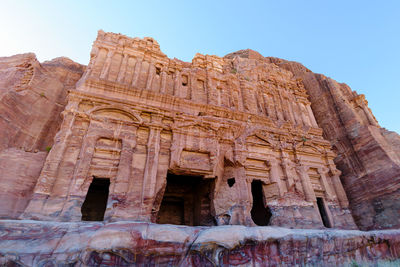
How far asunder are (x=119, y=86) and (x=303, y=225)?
11.2 m

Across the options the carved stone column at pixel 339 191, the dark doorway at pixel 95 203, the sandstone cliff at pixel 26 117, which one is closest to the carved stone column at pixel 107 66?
the sandstone cliff at pixel 26 117

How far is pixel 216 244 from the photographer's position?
4.98 m

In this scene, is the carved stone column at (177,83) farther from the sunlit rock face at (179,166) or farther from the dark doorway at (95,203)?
the dark doorway at (95,203)

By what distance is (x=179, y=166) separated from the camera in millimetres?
9469

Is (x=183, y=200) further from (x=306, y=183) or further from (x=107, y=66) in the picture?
(x=107, y=66)

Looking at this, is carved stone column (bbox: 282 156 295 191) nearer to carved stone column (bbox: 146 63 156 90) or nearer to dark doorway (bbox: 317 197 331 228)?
dark doorway (bbox: 317 197 331 228)

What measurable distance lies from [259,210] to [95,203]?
365 inches

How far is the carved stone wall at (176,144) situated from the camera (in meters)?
8.18

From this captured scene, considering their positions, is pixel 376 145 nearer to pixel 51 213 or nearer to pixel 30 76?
pixel 51 213

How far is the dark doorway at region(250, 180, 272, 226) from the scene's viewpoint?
1216cm

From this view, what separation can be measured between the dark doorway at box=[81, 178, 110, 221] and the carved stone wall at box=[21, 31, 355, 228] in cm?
301

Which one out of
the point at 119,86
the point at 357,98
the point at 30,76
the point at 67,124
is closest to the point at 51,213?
the point at 67,124

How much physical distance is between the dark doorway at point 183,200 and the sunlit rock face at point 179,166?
3.2 inches

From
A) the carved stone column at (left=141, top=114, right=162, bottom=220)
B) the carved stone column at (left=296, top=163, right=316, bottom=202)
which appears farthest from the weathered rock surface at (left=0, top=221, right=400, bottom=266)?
the carved stone column at (left=296, top=163, right=316, bottom=202)
